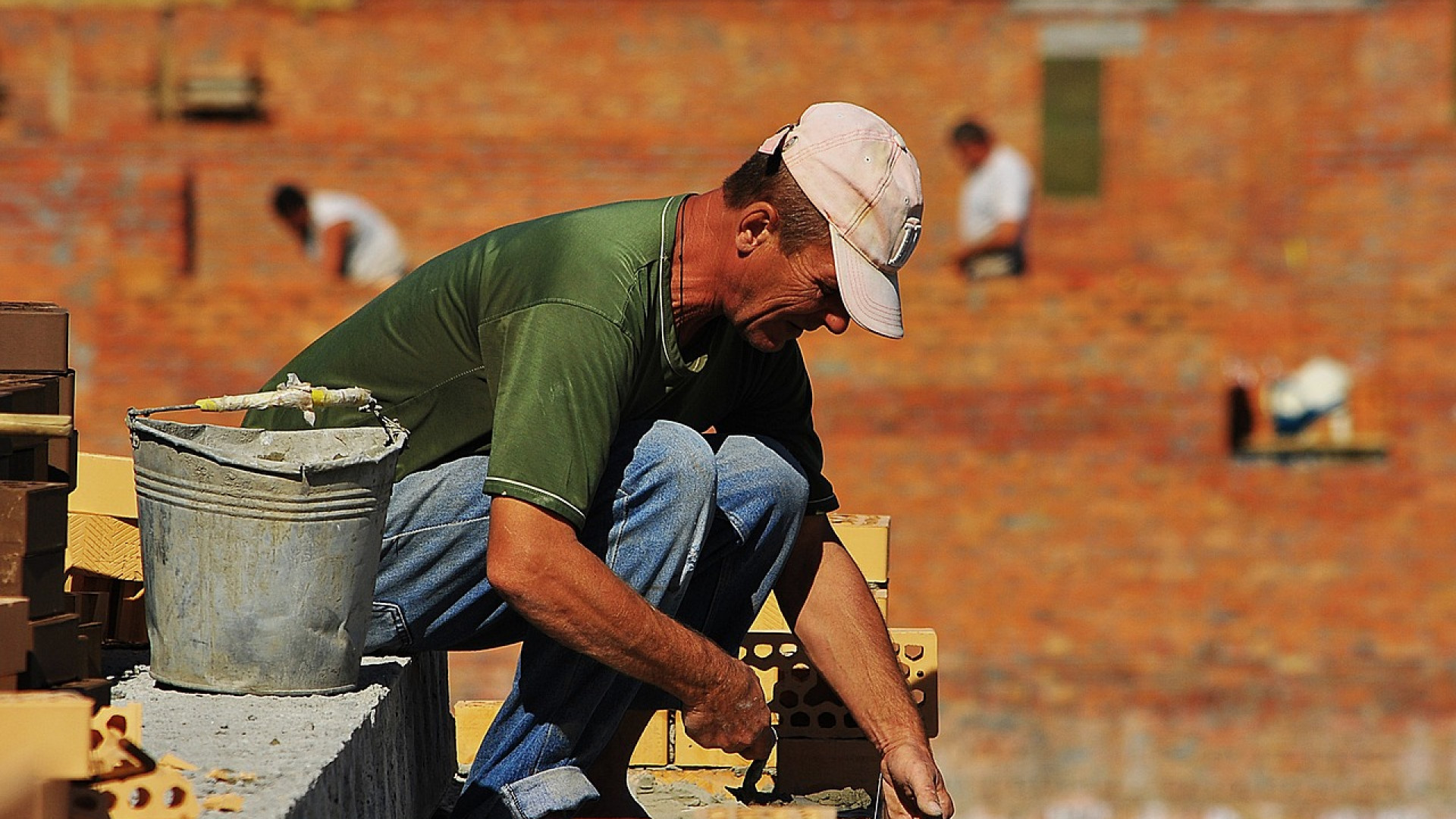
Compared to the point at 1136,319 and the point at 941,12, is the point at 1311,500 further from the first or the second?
the point at 941,12

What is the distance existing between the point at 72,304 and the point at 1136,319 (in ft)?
18.4

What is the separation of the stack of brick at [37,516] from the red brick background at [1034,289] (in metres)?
6.41

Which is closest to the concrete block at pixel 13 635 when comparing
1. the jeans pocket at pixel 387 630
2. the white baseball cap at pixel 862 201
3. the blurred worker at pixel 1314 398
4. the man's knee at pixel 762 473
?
the jeans pocket at pixel 387 630

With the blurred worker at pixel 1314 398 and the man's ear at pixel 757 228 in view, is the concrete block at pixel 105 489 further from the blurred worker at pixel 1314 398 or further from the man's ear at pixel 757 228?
the blurred worker at pixel 1314 398

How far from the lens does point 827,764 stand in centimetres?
283

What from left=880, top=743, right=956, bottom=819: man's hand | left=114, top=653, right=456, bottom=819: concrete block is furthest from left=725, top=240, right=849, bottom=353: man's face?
left=114, top=653, right=456, bottom=819: concrete block

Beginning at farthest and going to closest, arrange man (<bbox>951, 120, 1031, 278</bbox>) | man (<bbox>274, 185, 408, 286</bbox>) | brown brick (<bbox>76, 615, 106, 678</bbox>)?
man (<bbox>274, 185, 408, 286</bbox>) < man (<bbox>951, 120, 1031, 278</bbox>) < brown brick (<bbox>76, 615, 106, 678</bbox>)

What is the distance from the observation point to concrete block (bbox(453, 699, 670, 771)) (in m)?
3.00

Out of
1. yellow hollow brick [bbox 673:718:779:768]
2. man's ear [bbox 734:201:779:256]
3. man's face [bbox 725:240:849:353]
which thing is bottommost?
yellow hollow brick [bbox 673:718:779:768]

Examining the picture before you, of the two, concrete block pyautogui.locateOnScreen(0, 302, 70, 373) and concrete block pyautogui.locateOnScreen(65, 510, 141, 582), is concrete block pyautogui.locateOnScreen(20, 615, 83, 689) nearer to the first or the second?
concrete block pyautogui.locateOnScreen(0, 302, 70, 373)

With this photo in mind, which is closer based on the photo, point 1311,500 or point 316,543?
point 316,543

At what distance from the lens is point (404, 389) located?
7.68ft

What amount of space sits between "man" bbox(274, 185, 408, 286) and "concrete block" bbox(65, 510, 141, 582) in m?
6.16

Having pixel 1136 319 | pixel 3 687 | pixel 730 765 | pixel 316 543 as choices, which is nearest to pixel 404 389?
pixel 316 543
